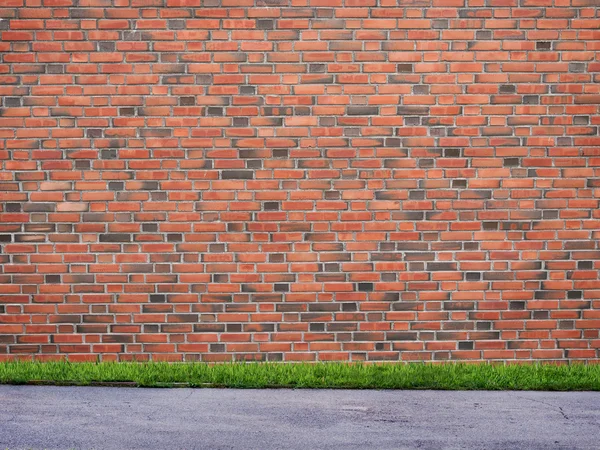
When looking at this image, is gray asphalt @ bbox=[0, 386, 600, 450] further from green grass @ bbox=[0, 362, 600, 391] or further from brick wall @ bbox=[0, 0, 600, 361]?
brick wall @ bbox=[0, 0, 600, 361]

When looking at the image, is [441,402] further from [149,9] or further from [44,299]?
[149,9]

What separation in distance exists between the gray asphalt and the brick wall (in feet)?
2.05

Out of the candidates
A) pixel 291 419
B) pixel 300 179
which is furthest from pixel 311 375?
pixel 300 179

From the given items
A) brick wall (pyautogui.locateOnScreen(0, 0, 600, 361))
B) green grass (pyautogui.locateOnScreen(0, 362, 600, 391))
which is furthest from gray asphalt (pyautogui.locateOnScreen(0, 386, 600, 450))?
brick wall (pyautogui.locateOnScreen(0, 0, 600, 361))

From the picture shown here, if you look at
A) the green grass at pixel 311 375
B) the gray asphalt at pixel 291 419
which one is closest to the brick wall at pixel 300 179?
the green grass at pixel 311 375

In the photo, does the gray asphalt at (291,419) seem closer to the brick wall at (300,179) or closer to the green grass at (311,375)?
the green grass at (311,375)

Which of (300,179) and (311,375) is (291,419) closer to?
(311,375)

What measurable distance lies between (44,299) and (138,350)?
2.62ft

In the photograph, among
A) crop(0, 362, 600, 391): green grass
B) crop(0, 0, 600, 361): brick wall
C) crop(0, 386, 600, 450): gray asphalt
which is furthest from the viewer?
crop(0, 0, 600, 361): brick wall

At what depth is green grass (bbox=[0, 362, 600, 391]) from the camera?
13.7 ft

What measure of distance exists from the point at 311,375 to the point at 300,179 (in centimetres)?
141

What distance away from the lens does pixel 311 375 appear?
4.26m

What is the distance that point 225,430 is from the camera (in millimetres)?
3439

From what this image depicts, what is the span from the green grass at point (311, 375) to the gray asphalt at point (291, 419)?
10cm
